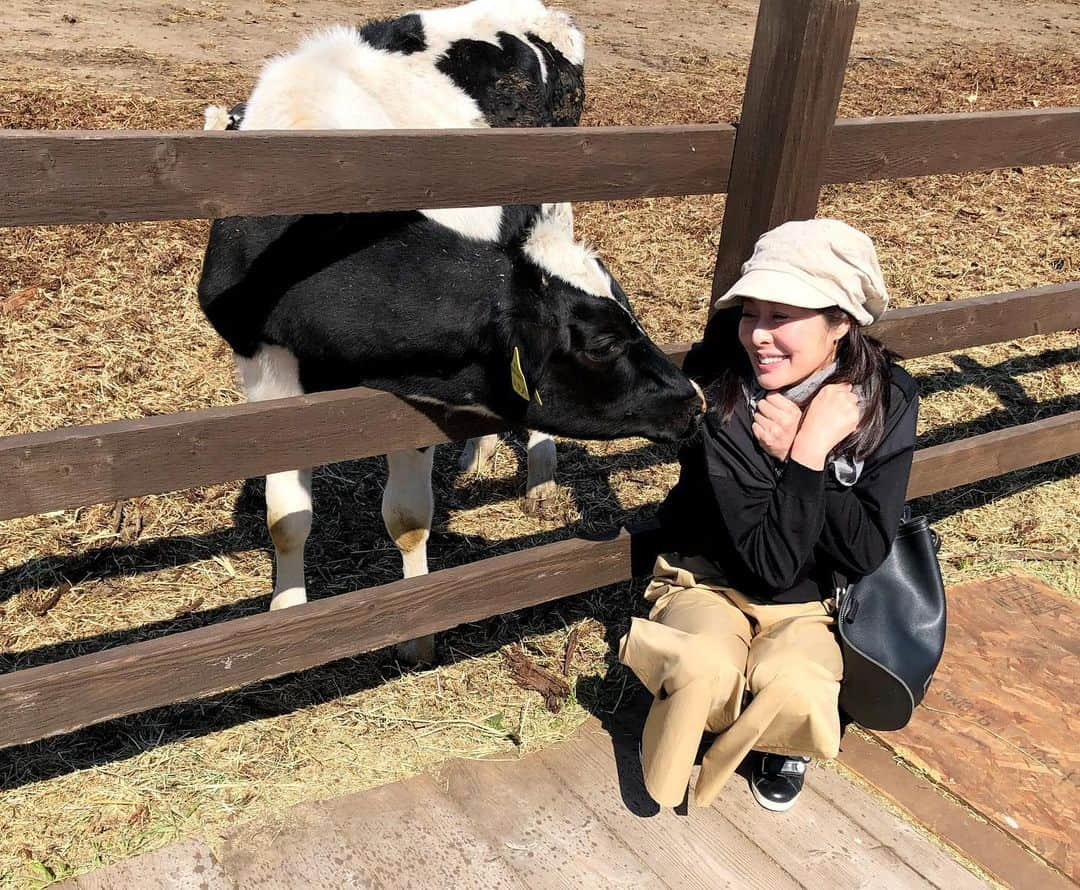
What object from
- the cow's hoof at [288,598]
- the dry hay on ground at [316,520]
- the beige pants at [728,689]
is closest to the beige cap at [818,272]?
the beige pants at [728,689]

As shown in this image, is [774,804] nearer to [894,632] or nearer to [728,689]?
[728,689]

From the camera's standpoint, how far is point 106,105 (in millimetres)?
7641

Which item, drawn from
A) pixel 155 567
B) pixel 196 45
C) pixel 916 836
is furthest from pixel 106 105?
pixel 916 836

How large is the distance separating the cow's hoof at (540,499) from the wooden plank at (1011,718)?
5.36 feet

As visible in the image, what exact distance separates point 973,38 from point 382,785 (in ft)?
45.1

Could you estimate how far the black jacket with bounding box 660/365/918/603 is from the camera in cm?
257

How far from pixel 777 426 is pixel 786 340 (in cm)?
Result: 20

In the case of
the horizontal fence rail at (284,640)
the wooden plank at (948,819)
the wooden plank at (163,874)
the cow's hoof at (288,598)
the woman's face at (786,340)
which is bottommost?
the cow's hoof at (288,598)

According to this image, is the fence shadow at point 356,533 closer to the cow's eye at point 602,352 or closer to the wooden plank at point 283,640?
the wooden plank at point 283,640

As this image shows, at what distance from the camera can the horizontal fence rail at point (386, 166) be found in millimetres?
2029

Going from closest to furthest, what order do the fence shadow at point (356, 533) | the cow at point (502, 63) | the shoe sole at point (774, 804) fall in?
the shoe sole at point (774, 804) < the fence shadow at point (356, 533) < the cow at point (502, 63)

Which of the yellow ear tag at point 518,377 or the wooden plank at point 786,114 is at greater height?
the wooden plank at point 786,114

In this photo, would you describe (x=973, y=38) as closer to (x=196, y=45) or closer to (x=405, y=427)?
(x=196, y=45)

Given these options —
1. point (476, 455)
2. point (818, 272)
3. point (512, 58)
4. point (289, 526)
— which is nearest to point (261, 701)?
point (289, 526)
